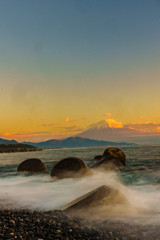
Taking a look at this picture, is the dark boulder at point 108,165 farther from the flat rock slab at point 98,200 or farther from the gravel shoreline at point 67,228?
the gravel shoreline at point 67,228

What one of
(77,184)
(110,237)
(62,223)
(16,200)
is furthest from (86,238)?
(77,184)

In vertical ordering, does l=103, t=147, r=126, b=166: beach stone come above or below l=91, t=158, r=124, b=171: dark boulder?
above

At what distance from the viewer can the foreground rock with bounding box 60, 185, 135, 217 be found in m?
8.21

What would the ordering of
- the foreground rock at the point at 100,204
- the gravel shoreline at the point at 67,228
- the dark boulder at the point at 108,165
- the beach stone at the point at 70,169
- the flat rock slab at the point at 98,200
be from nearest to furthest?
the gravel shoreline at the point at 67,228, the foreground rock at the point at 100,204, the flat rock slab at the point at 98,200, the beach stone at the point at 70,169, the dark boulder at the point at 108,165

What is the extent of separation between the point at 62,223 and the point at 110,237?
1757 mm

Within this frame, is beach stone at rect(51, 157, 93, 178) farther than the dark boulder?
No

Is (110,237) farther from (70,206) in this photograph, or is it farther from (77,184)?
(77,184)

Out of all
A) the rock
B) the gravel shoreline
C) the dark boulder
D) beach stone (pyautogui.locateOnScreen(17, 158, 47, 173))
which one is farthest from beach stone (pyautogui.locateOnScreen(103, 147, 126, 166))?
the gravel shoreline

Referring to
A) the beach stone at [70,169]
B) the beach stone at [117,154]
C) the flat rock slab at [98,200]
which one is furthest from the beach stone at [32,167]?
the flat rock slab at [98,200]

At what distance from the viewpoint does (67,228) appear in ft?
21.5

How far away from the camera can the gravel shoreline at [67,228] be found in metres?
5.95

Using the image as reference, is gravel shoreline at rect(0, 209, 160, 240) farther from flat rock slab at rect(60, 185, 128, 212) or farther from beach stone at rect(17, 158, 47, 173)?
beach stone at rect(17, 158, 47, 173)

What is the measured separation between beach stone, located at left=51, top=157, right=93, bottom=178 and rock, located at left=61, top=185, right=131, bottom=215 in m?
7.80

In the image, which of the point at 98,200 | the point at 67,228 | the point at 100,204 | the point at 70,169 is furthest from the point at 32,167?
the point at 67,228
